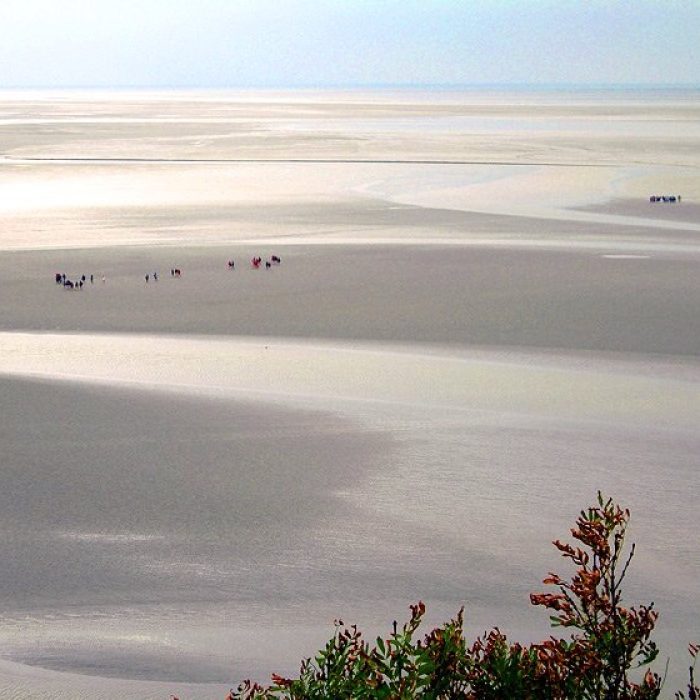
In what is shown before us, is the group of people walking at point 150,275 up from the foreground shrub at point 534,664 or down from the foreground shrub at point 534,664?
up

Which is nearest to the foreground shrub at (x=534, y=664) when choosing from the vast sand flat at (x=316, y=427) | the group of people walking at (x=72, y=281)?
the vast sand flat at (x=316, y=427)

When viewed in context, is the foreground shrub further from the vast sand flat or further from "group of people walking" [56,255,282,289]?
"group of people walking" [56,255,282,289]

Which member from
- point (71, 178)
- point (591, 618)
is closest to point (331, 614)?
point (591, 618)

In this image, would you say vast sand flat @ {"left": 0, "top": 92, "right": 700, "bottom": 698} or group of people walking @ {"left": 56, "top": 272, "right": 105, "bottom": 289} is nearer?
vast sand flat @ {"left": 0, "top": 92, "right": 700, "bottom": 698}

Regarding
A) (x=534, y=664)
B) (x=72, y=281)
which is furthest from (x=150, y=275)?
(x=534, y=664)

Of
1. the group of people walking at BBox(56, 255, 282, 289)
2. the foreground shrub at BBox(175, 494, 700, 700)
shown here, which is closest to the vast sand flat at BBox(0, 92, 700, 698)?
the group of people walking at BBox(56, 255, 282, 289)

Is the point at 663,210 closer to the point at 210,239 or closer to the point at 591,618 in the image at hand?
the point at 210,239

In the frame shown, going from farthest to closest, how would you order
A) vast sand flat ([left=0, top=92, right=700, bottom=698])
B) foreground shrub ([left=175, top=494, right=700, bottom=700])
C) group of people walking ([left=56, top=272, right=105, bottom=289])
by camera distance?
group of people walking ([left=56, top=272, right=105, bottom=289]) → vast sand flat ([left=0, top=92, right=700, bottom=698]) → foreground shrub ([left=175, top=494, right=700, bottom=700])

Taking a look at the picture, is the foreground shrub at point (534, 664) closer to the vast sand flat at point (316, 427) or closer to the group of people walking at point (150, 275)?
the vast sand flat at point (316, 427)

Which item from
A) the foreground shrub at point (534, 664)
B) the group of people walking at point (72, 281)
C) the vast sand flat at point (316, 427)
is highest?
the group of people walking at point (72, 281)
